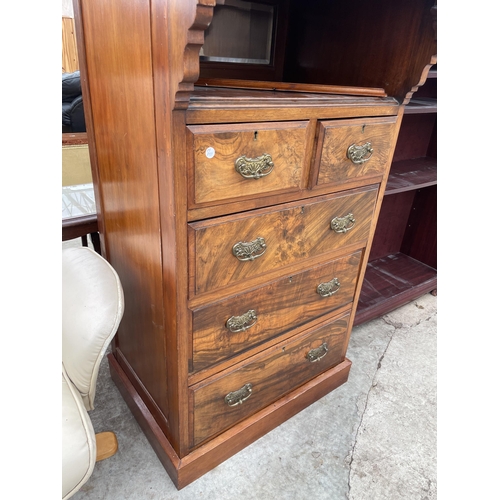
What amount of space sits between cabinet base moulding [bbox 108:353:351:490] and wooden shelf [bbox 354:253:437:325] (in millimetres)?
439

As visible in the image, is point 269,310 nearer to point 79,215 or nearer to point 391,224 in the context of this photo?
point 79,215

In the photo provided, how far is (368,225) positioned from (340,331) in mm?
422

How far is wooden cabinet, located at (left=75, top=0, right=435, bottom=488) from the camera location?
29.5 inches

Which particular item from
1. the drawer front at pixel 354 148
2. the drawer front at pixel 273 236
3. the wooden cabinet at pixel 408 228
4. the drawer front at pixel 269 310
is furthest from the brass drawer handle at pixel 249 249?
the wooden cabinet at pixel 408 228

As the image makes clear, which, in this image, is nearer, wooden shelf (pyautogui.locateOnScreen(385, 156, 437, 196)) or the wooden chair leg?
the wooden chair leg

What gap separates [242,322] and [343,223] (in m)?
0.42

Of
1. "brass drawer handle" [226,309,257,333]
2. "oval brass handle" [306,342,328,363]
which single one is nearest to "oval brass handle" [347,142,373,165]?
"brass drawer handle" [226,309,257,333]

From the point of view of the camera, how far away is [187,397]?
3.30 feet

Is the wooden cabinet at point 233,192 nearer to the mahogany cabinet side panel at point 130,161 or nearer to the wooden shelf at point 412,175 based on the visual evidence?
the mahogany cabinet side panel at point 130,161

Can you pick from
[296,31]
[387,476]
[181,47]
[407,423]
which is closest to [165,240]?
[181,47]

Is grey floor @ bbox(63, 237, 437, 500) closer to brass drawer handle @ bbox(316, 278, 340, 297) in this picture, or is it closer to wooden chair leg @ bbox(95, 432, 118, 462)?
wooden chair leg @ bbox(95, 432, 118, 462)

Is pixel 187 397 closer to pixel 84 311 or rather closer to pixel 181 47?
pixel 84 311

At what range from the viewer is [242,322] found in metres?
1.02

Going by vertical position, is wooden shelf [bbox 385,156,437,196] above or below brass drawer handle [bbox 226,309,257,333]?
above
